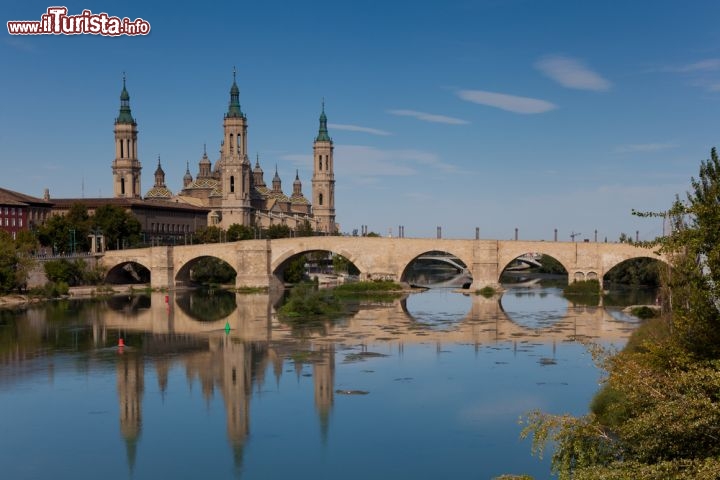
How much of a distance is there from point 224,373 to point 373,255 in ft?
107

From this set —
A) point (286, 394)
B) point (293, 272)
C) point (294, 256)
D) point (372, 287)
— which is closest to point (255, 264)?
point (294, 256)

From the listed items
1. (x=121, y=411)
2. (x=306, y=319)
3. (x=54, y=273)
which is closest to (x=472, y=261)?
(x=306, y=319)

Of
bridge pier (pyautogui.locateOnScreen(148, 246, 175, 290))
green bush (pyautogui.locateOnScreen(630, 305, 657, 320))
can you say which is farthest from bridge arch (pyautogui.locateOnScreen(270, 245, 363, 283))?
green bush (pyautogui.locateOnScreen(630, 305, 657, 320))

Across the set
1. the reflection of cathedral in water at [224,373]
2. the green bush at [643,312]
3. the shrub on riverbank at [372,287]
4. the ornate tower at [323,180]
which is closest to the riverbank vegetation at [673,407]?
the reflection of cathedral in water at [224,373]

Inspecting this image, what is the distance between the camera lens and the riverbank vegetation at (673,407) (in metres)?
9.29

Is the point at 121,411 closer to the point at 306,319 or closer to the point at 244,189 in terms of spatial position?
the point at 306,319

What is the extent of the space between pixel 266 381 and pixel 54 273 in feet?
121

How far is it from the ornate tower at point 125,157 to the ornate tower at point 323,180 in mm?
26675

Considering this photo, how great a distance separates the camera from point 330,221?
118 m

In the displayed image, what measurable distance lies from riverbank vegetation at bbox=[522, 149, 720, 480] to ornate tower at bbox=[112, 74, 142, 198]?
91.1 m

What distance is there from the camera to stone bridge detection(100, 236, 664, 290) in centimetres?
5434

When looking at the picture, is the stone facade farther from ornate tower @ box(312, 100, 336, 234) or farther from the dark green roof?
ornate tower @ box(312, 100, 336, 234)

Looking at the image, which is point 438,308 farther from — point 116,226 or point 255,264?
point 116,226

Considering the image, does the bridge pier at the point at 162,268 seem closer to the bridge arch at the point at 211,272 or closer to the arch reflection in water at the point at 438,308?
the bridge arch at the point at 211,272
